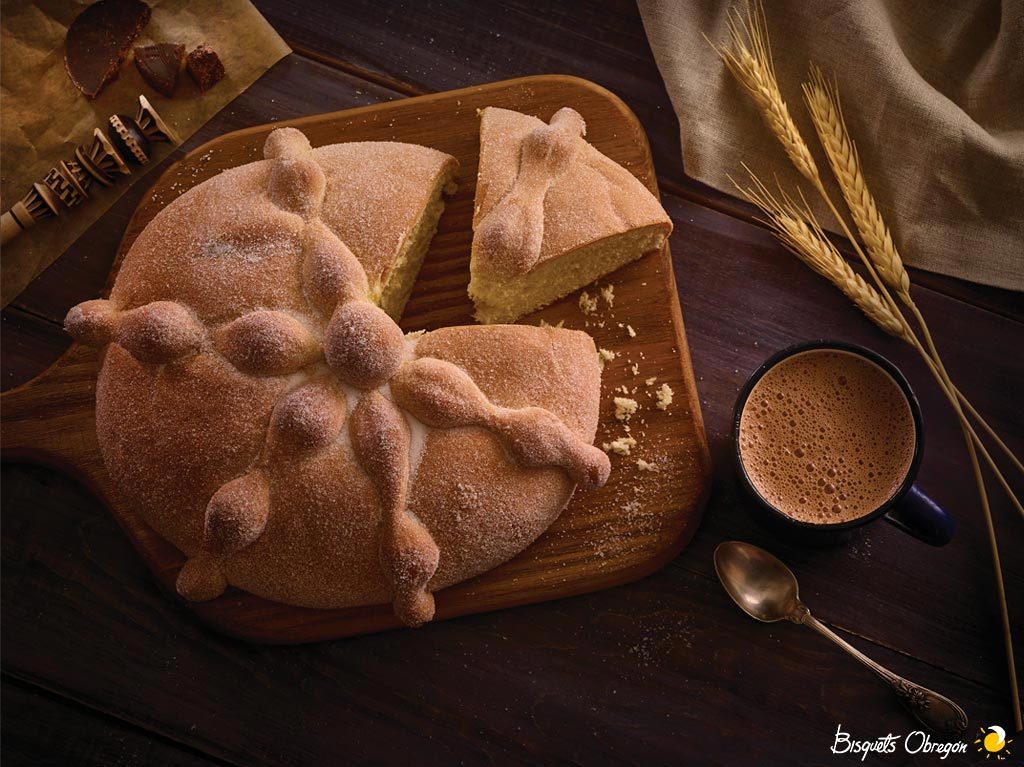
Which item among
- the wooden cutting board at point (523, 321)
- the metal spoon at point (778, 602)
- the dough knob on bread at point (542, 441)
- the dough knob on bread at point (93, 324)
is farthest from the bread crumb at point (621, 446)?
the dough knob on bread at point (93, 324)

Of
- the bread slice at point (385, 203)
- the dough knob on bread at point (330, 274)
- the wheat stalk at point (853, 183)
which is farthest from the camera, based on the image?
the wheat stalk at point (853, 183)

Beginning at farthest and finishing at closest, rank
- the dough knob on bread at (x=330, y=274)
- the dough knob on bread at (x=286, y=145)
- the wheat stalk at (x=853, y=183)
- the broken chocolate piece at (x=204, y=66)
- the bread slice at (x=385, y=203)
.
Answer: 1. the broken chocolate piece at (x=204, y=66)
2. the wheat stalk at (x=853, y=183)
3. the dough knob on bread at (x=286, y=145)
4. the bread slice at (x=385, y=203)
5. the dough knob on bread at (x=330, y=274)

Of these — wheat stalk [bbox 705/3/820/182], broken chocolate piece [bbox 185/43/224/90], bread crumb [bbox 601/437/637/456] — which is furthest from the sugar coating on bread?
wheat stalk [bbox 705/3/820/182]

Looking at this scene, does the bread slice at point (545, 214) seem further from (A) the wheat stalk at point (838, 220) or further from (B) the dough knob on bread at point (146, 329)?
(B) the dough knob on bread at point (146, 329)

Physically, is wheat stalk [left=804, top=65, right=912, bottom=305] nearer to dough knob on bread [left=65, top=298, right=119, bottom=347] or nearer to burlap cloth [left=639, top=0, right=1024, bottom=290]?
burlap cloth [left=639, top=0, right=1024, bottom=290]

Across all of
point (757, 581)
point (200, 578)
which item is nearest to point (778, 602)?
point (757, 581)

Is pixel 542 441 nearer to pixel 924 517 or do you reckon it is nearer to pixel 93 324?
pixel 924 517

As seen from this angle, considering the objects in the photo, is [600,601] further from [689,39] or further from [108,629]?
[689,39]
